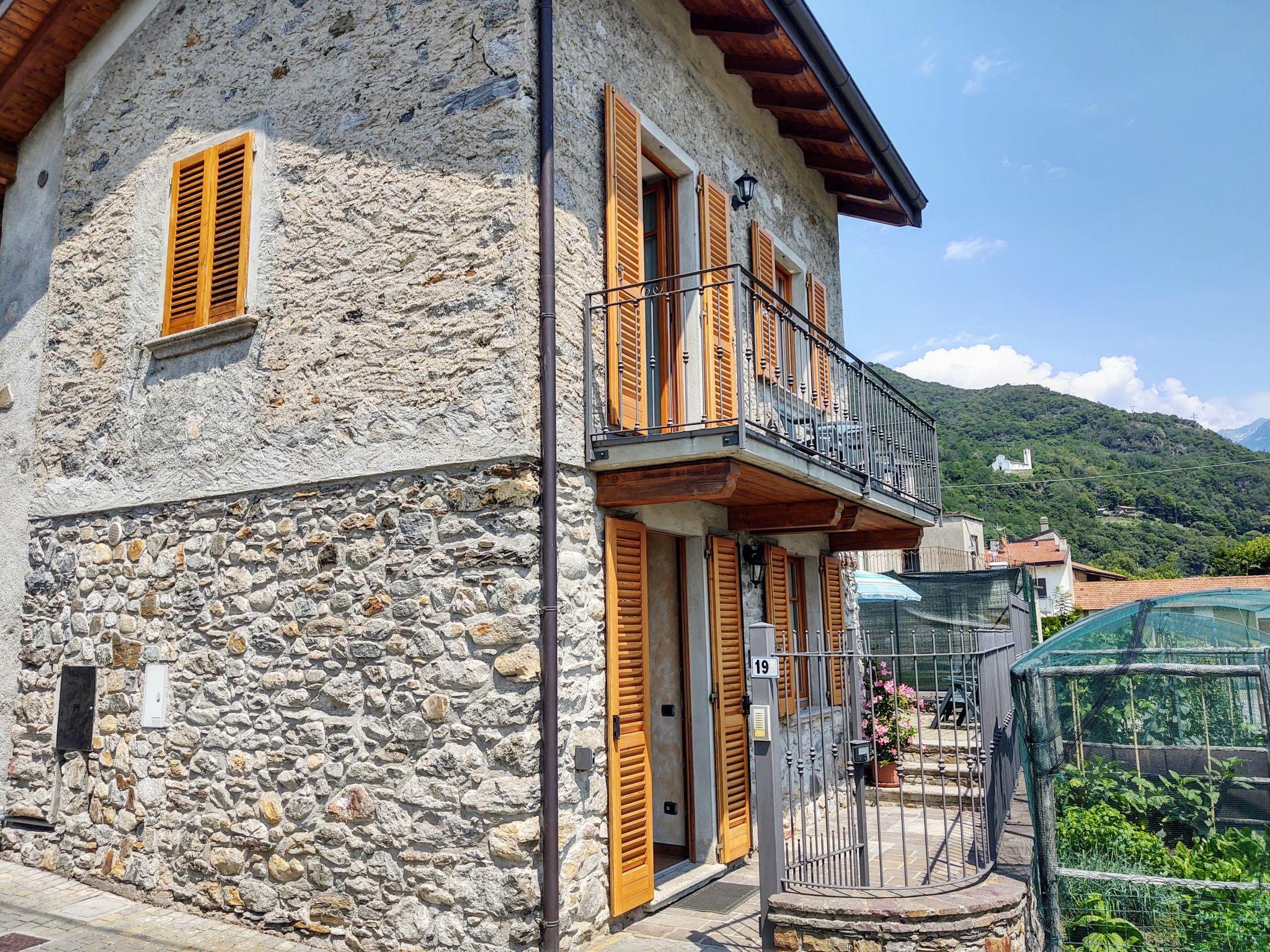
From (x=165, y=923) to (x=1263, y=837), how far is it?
275 inches

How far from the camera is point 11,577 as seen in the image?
8312 mm

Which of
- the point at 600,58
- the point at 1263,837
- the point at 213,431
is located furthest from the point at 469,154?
the point at 1263,837

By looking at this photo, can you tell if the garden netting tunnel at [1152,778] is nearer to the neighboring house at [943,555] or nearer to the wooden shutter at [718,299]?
the wooden shutter at [718,299]

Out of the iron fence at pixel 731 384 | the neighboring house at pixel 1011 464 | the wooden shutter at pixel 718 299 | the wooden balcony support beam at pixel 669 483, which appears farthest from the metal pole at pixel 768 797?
the neighboring house at pixel 1011 464

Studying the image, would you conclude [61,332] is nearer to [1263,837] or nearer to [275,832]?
[275,832]

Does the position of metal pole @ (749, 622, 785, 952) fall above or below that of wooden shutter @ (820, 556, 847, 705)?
below

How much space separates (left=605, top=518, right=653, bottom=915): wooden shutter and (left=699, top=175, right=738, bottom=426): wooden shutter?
1438 mm

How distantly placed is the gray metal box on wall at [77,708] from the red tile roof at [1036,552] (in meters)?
41.6

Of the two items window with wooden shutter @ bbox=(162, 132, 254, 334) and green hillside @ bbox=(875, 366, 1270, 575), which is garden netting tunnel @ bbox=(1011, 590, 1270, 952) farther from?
green hillside @ bbox=(875, 366, 1270, 575)

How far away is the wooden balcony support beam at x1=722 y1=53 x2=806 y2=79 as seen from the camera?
8781 millimetres

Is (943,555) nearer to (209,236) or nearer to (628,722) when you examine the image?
(628,722)

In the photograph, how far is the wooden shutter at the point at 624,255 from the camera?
667cm

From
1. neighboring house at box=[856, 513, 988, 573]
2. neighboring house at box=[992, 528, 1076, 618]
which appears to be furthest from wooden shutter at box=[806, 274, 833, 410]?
neighboring house at box=[992, 528, 1076, 618]

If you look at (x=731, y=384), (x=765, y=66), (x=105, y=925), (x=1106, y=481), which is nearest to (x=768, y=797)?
(x=731, y=384)
